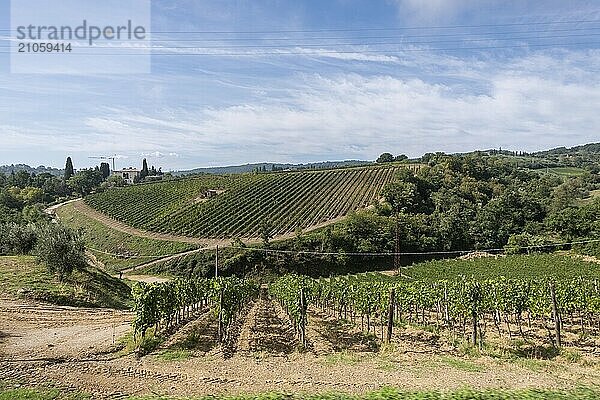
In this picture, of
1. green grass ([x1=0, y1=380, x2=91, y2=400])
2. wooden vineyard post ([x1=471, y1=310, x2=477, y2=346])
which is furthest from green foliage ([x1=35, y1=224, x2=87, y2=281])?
wooden vineyard post ([x1=471, y1=310, x2=477, y2=346])

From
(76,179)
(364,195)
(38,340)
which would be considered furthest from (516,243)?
(76,179)

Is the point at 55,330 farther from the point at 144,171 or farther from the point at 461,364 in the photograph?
the point at 144,171

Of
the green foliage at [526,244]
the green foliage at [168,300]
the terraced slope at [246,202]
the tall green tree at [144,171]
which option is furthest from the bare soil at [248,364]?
the tall green tree at [144,171]

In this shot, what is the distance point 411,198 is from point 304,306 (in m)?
58.5

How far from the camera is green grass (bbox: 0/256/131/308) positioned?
23.4 meters

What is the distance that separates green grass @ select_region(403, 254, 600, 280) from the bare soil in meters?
26.9

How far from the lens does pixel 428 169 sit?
91.4 meters

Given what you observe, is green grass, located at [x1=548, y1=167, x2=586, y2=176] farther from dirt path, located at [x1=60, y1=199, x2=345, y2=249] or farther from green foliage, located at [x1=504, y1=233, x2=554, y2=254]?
dirt path, located at [x1=60, y1=199, x2=345, y2=249]

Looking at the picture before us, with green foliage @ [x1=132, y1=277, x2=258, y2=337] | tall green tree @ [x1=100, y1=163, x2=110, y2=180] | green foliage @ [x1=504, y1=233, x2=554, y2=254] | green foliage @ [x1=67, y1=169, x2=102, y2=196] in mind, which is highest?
tall green tree @ [x1=100, y1=163, x2=110, y2=180]

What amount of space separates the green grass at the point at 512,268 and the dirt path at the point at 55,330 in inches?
1269

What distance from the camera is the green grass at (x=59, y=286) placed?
76.8 ft

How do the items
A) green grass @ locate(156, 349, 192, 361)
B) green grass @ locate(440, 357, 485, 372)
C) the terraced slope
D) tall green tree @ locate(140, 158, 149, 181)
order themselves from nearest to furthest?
green grass @ locate(440, 357, 485, 372) → green grass @ locate(156, 349, 192, 361) → the terraced slope → tall green tree @ locate(140, 158, 149, 181)

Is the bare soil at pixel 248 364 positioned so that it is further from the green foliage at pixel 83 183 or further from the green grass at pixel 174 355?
the green foliage at pixel 83 183

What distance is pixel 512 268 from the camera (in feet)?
149
